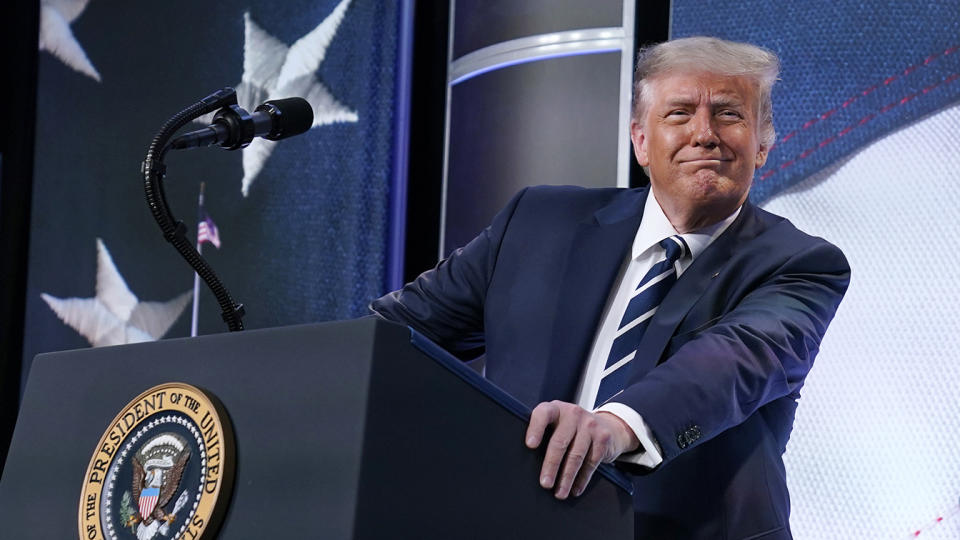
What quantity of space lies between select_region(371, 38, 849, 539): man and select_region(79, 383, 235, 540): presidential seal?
0.29 meters

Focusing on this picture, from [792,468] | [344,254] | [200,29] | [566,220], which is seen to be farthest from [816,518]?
[200,29]

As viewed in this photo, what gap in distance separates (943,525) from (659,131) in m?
1.02

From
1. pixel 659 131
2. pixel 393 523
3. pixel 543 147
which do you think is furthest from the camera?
pixel 543 147

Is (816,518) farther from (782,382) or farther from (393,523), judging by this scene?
(393,523)

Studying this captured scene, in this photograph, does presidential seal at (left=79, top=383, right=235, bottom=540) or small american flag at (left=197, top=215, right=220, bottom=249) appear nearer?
presidential seal at (left=79, top=383, right=235, bottom=540)

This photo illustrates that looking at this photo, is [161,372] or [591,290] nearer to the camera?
[161,372]

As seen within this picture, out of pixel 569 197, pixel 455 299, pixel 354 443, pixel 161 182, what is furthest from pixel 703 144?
pixel 354 443

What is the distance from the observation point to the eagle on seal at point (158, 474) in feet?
3.40

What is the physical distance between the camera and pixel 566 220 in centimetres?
190

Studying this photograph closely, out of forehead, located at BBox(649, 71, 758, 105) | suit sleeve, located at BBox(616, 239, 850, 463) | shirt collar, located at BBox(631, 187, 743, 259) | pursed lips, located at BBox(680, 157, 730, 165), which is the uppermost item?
forehead, located at BBox(649, 71, 758, 105)

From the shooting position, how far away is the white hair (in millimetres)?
1859

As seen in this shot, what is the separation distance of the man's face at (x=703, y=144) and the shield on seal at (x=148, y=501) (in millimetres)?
1044

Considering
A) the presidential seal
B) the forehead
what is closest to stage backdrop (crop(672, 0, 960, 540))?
the forehead

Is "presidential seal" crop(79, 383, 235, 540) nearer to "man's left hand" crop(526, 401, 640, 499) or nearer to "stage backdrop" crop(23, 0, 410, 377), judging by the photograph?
"man's left hand" crop(526, 401, 640, 499)
